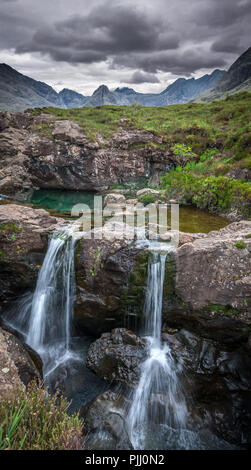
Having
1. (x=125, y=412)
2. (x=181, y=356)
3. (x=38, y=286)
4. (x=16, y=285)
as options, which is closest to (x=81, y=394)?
(x=125, y=412)

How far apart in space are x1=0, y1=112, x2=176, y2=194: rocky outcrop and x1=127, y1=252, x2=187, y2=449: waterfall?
21440 millimetres

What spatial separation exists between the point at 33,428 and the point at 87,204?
→ 62.8 ft

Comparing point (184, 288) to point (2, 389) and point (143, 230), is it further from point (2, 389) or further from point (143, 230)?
point (2, 389)

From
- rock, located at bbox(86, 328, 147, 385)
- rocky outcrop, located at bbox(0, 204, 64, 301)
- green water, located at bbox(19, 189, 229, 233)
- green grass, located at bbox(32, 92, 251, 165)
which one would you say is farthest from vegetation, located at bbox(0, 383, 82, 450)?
green grass, located at bbox(32, 92, 251, 165)

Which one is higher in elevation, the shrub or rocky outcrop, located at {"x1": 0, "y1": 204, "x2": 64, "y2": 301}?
the shrub

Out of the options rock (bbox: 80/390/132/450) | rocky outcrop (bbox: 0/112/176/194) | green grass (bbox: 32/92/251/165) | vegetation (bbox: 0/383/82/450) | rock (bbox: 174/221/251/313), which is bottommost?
rock (bbox: 80/390/132/450)

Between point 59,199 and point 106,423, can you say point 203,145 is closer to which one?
point 59,199

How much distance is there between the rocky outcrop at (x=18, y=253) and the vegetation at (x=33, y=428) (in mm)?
5732

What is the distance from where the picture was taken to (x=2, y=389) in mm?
5551

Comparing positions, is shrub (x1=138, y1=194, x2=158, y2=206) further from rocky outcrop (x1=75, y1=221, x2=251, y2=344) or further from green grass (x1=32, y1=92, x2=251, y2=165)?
rocky outcrop (x1=75, y1=221, x2=251, y2=344)

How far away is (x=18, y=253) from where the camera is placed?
9203mm

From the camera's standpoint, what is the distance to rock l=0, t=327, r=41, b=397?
5898 mm

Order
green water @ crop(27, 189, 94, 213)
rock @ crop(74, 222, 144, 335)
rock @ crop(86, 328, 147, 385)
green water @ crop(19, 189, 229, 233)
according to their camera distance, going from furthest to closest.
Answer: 1. green water @ crop(27, 189, 94, 213)
2. green water @ crop(19, 189, 229, 233)
3. rock @ crop(74, 222, 144, 335)
4. rock @ crop(86, 328, 147, 385)
